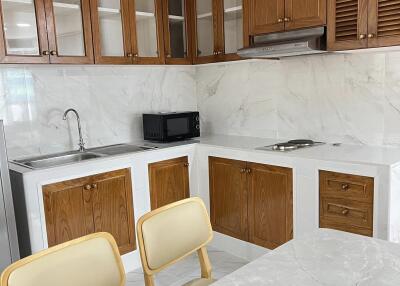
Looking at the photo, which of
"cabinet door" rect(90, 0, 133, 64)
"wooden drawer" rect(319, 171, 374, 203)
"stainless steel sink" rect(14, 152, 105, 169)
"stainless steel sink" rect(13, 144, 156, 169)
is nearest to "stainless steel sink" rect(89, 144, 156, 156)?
"stainless steel sink" rect(13, 144, 156, 169)

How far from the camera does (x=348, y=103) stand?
262 centimetres

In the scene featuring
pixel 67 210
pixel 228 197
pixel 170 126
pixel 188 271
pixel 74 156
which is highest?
pixel 170 126

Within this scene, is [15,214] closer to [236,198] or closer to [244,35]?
[236,198]

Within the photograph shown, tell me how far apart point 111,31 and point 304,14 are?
1.40 meters

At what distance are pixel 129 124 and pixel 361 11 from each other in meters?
2.01

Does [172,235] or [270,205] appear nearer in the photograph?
[172,235]

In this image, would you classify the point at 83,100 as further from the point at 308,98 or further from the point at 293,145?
the point at 308,98

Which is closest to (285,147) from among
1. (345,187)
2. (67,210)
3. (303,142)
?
(303,142)

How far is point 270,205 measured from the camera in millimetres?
2541

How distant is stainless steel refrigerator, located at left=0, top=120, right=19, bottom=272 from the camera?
6.63ft

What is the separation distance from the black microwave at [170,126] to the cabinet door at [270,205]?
81 cm

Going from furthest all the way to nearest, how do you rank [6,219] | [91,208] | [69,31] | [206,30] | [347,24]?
[206,30] → [69,31] → [91,208] → [347,24] → [6,219]

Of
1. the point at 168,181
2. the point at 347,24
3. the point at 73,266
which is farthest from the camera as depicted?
the point at 168,181

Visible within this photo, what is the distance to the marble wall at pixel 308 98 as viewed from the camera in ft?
8.04
